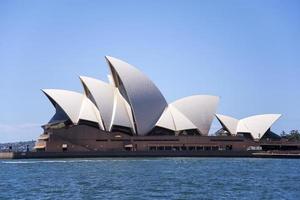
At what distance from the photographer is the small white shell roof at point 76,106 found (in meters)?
83.6

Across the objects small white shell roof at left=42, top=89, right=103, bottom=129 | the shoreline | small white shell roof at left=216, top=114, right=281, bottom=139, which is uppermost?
small white shell roof at left=42, top=89, right=103, bottom=129

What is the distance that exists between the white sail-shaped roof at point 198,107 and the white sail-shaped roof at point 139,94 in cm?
385

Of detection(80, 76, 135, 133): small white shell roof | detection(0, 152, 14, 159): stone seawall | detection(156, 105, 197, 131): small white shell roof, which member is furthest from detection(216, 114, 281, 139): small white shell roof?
detection(0, 152, 14, 159): stone seawall

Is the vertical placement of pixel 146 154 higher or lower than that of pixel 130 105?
lower

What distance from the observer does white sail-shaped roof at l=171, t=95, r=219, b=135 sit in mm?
90375

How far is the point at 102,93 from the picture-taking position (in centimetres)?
8250

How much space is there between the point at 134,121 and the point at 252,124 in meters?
22.3

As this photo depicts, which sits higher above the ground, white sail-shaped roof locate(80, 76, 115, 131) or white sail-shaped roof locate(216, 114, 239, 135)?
white sail-shaped roof locate(80, 76, 115, 131)

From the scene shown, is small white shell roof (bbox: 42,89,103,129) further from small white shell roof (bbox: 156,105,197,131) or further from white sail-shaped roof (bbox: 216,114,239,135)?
white sail-shaped roof (bbox: 216,114,239,135)

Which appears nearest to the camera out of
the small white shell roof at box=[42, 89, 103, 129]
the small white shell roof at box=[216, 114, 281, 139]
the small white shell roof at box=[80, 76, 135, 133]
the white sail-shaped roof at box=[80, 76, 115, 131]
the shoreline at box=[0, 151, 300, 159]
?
the white sail-shaped roof at box=[80, 76, 115, 131]

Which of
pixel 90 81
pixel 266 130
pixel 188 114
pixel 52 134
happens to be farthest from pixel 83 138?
pixel 266 130

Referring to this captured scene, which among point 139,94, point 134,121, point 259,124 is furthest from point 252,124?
point 139,94

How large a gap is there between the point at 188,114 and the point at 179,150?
235 inches

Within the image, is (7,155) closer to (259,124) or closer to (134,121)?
(134,121)
